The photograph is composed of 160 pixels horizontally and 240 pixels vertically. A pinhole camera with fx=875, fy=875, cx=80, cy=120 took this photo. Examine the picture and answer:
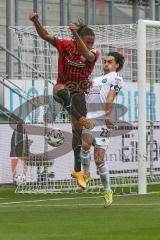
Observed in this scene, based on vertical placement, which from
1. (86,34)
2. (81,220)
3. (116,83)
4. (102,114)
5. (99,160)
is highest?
(86,34)

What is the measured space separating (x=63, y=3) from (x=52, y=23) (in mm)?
766

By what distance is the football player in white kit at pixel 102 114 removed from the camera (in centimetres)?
1214

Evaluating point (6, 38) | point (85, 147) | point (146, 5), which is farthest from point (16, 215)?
point (146, 5)

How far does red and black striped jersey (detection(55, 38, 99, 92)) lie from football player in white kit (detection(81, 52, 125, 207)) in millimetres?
695

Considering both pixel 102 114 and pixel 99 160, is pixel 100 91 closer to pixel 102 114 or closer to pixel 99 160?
pixel 102 114

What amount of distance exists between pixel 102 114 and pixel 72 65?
168cm

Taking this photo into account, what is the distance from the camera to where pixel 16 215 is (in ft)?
34.5

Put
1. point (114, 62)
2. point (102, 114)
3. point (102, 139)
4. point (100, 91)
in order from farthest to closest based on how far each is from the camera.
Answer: point (100, 91), point (102, 114), point (114, 62), point (102, 139)

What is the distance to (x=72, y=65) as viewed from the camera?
11656 mm

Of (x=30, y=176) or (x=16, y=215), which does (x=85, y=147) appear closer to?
(x=16, y=215)

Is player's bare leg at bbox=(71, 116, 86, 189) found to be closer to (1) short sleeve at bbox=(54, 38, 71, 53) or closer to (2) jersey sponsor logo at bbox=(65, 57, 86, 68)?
(2) jersey sponsor logo at bbox=(65, 57, 86, 68)

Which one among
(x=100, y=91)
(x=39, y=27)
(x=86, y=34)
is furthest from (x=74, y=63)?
(x=100, y=91)

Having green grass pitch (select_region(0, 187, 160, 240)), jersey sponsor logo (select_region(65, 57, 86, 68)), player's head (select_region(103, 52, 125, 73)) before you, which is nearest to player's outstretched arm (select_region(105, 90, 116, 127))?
player's head (select_region(103, 52, 125, 73))

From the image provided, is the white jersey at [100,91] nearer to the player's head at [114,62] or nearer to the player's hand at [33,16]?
the player's head at [114,62]
